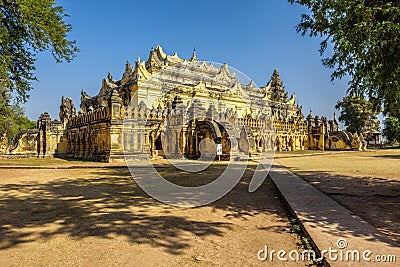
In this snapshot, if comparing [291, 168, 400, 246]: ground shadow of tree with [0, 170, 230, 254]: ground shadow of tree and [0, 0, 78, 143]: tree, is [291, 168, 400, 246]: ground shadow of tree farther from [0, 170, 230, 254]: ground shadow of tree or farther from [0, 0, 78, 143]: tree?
[0, 0, 78, 143]: tree

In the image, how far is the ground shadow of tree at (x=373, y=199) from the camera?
498cm

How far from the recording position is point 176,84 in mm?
40156

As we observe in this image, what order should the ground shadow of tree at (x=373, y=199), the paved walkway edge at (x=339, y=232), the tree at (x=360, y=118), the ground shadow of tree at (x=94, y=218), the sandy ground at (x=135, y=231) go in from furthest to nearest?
1. the tree at (x=360, y=118)
2. the ground shadow of tree at (x=373, y=199)
3. the ground shadow of tree at (x=94, y=218)
4. the sandy ground at (x=135, y=231)
5. the paved walkway edge at (x=339, y=232)

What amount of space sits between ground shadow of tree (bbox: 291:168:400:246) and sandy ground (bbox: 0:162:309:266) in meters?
1.50

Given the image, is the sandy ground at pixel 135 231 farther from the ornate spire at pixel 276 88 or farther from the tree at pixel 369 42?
the ornate spire at pixel 276 88

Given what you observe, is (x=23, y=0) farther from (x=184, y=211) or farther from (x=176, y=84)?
(x=176, y=84)

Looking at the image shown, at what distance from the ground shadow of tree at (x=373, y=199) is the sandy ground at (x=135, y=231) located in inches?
59.0

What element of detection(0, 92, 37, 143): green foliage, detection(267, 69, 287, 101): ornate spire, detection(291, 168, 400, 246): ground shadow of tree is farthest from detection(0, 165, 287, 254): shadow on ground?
detection(267, 69, 287, 101): ornate spire

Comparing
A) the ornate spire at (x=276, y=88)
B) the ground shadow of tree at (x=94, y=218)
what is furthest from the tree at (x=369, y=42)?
the ornate spire at (x=276, y=88)

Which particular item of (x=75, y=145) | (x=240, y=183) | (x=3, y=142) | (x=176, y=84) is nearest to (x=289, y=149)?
(x=176, y=84)

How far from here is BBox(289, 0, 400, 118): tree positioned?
255 inches

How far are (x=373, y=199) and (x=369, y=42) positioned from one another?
3883 mm

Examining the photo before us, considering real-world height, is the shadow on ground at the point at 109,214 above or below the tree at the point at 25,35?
below

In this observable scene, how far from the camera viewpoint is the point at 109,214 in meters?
5.85
